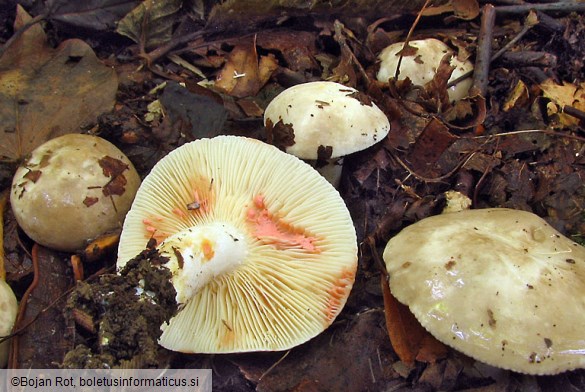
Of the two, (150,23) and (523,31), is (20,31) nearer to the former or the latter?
(150,23)

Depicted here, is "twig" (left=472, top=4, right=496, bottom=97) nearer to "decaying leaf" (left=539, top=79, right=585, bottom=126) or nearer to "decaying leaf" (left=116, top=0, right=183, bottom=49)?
"decaying leaf" (left=539, top=79, right=585, bottom=126)

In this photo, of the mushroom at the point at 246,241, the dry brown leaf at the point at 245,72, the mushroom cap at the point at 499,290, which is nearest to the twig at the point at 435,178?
the mushroom cap at the point at 499,290

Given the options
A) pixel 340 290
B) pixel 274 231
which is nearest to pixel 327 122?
pixel 274 231

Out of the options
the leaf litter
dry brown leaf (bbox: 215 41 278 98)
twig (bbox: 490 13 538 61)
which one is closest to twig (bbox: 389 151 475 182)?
the leaf litter

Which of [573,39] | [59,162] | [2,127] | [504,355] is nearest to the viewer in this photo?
[504,355]

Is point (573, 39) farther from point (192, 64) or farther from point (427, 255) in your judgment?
point (192, 64)

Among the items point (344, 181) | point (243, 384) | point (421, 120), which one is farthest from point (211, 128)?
point (243, 384)
